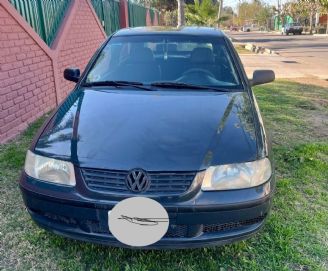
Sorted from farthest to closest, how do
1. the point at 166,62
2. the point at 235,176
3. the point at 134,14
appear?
the point at 134,14 < the point at 166,62 < the point at 235,176

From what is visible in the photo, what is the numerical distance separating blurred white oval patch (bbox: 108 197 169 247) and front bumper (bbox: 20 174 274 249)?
38 mm

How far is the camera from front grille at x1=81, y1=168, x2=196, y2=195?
1.86m

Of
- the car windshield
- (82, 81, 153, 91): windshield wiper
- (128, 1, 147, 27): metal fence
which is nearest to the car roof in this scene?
the car windshield

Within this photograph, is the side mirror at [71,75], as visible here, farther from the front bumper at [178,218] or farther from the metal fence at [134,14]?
the metal fence at [134,14]

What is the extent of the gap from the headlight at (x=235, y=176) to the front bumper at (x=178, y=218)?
0.05m

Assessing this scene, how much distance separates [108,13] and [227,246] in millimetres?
10672

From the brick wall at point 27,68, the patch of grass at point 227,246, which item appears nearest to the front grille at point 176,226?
the patch of grass at point 227,246

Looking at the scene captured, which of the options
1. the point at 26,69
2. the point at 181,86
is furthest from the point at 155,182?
the point at 26,69

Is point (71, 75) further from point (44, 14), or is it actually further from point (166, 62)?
point (44, 14)

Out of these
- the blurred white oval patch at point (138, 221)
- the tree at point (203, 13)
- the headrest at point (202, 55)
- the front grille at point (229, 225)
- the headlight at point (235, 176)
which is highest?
the tree at point (203, 13)

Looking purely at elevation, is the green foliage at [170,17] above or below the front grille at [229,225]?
above

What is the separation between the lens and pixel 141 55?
333 centimetres

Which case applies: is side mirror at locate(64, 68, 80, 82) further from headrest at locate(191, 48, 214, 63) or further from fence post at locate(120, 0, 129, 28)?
fence post at locate(120, 0, 129, 28)

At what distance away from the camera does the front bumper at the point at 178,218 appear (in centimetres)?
188
